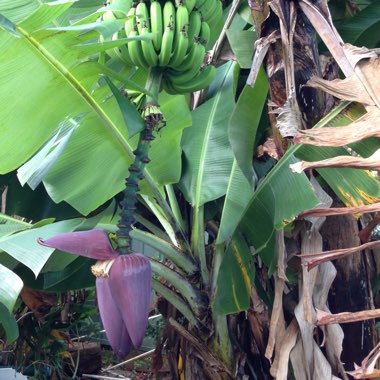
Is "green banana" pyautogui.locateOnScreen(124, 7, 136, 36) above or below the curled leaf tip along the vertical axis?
above

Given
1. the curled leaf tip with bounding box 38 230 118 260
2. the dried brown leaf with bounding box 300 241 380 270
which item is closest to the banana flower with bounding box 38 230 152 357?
the curled leaf tip with bounding box 38 230 118 260

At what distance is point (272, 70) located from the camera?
3.56 feet

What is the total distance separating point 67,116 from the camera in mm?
1129

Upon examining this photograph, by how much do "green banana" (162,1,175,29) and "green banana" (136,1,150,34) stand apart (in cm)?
3

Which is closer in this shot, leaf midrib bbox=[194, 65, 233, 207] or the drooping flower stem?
the drooping flower stem

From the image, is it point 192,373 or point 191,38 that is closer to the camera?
point 191,38

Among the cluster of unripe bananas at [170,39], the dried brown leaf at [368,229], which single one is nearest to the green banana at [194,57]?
the cluster of unripe bananas at [170,39]

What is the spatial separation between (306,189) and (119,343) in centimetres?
44

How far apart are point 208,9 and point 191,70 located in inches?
5.6

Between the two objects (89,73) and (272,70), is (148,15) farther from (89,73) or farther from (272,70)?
(272,70)

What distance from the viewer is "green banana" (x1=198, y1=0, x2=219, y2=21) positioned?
1.11 meters

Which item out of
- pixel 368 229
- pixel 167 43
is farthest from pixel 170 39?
pixel 368 229

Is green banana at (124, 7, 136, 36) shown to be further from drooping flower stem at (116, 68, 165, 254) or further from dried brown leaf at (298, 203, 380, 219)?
dried brown leaf at (298, 203, 380, 219)

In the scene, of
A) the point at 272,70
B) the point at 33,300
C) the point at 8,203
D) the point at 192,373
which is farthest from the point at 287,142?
the point at 33,300
